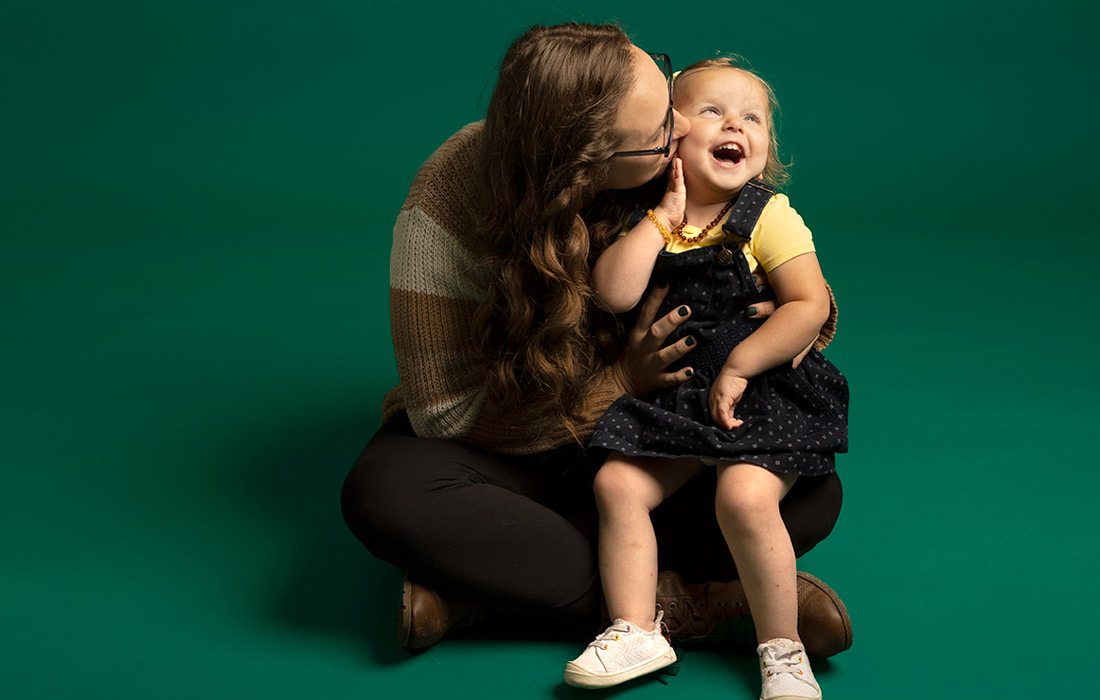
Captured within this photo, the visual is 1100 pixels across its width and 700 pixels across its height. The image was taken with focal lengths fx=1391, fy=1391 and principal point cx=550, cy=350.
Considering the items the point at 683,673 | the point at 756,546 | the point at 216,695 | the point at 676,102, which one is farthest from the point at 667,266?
the point at 216,695

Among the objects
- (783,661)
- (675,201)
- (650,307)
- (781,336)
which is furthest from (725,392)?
(783,661)

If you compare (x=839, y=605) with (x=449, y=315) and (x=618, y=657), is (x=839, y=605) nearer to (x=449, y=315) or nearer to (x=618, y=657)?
(x=618, y=657)

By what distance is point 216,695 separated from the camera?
2.20 meters

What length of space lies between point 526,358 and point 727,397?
13.7 inches

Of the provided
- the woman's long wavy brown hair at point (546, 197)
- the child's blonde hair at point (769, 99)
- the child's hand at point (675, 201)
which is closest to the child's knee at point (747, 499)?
the woman's long wavy brown hair at point (546, 197)

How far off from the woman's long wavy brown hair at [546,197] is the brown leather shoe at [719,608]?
337 millimetres

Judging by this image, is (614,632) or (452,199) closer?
(614,632)

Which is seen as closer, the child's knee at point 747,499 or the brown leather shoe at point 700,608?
the child's knee at point 747,499

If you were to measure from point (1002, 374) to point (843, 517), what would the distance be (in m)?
0.90

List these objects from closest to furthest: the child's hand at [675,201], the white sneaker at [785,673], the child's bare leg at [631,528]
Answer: the white sneaker at [785,673], the child's bare leg at [631,528], the child's hand at [675,201]

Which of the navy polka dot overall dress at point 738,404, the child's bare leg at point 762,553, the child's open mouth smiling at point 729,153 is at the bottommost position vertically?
the child's bare leg at point 762,553

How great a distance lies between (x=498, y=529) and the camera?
2311 mm

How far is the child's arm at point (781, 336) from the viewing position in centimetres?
228

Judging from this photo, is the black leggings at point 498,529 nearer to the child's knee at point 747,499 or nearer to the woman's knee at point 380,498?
the woman's knee at point 380,498
